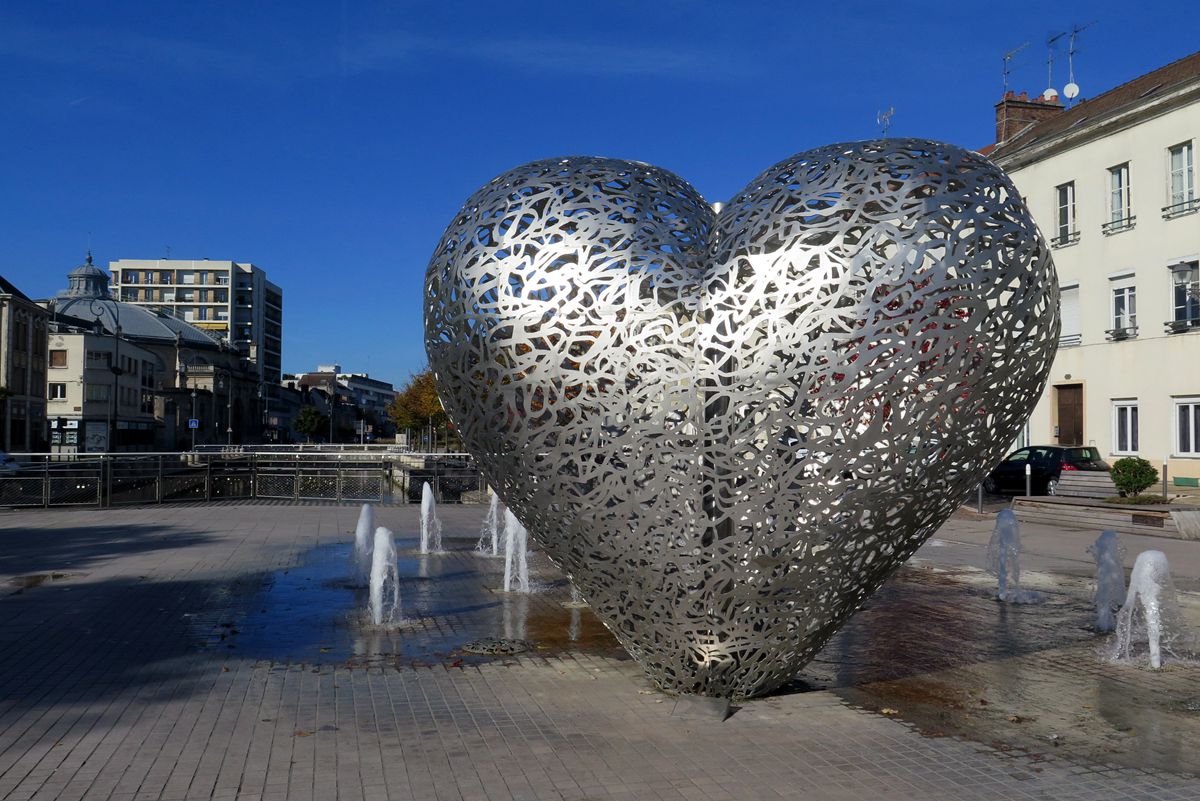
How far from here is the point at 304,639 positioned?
30.6 ft

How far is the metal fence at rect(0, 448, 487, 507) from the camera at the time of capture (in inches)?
942

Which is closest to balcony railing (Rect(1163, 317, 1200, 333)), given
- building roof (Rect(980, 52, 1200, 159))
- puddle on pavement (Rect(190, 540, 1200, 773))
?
building roof (Rect(980, 52, 1200, 159))

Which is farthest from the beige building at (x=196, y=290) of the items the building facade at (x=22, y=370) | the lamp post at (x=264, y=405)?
the building facade at (x=22, y=370)

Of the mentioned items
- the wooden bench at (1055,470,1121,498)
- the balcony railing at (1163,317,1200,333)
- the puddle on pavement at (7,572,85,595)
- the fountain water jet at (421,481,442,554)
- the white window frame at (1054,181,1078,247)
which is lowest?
the puddle on pavement at (7,572,85,595)

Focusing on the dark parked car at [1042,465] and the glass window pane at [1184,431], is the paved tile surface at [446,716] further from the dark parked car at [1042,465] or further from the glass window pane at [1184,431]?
the glass window pane at [1184,431]

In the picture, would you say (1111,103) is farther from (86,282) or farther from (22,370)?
(86,282)

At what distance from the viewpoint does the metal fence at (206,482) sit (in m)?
23.9

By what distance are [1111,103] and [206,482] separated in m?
30.0

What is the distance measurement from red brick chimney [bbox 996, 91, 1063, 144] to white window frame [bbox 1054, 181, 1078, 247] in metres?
5.48

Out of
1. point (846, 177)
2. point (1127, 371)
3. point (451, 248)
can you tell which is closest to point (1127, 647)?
point (846, 177)

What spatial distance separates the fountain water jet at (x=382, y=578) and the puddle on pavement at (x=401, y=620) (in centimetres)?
15

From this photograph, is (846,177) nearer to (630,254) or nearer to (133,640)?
(630,254)

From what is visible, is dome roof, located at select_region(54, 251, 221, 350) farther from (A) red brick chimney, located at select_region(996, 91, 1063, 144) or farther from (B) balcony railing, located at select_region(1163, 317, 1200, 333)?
(B) balcony railing, located at select_region(1163, 317, 1200, 333)

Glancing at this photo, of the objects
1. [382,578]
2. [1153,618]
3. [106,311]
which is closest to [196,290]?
[106,311]
